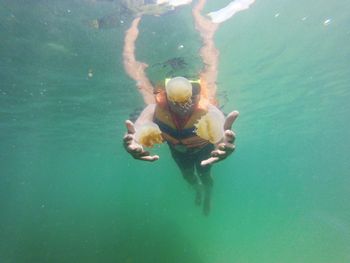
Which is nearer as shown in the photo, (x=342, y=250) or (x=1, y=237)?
(x=342, y=250)

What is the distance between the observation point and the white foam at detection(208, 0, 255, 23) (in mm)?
11969

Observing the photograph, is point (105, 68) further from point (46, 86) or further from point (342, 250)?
point (342, 250)

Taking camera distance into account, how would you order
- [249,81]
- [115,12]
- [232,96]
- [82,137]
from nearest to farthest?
[115,12], [249,81], [232,96], [82,137]

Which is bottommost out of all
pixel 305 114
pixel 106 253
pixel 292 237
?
pixel 292 237

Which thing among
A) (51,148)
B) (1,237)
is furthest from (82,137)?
(1,237)

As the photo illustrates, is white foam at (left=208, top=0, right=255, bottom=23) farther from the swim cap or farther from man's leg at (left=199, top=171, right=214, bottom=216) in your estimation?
the swim cap

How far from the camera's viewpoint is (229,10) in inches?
483

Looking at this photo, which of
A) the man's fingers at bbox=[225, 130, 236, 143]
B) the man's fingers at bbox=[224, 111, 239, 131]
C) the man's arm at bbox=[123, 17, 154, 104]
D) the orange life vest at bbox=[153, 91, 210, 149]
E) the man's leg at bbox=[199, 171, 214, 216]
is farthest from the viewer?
the man's arm at bbox=[123, 17, 154, 104]

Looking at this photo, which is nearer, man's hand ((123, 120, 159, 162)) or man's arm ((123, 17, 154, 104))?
man's hand ((123, 120, 159, 162))

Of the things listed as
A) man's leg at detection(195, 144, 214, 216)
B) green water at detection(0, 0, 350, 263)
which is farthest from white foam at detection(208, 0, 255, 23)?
man's leg at detection(195, 144, 214, 216)

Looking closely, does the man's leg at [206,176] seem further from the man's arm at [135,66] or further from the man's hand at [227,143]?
the man's arm at [135,66]

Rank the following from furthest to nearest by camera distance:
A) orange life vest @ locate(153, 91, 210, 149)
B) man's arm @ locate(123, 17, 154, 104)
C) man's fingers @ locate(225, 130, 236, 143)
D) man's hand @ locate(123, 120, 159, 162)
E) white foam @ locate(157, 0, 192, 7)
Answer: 1. man's arm @ locate(123, 17, 154, 104)
2. white foam @ locate(157, 0, 192, 7)
3. orange life vest @ locate(153, 91, 210, 149)
4. man's hand @ locate(123, 120, 159, 162)
5. man's fingers @ locate(225, 130, 236, 143)

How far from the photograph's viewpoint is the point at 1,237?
127ft

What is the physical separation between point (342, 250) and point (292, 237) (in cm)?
743
